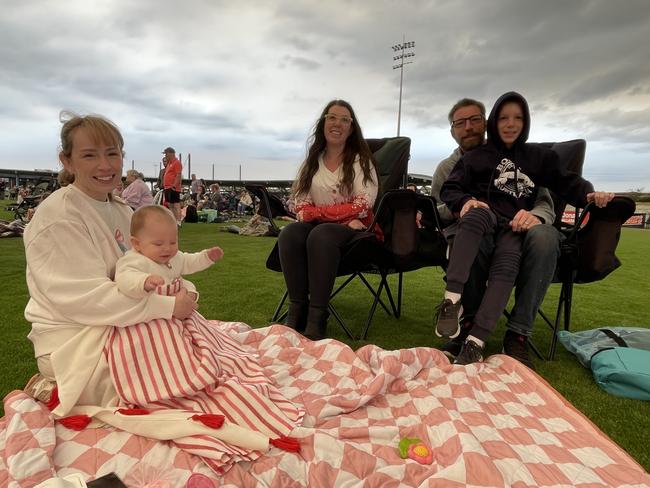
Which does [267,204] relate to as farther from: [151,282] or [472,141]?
[151,282]

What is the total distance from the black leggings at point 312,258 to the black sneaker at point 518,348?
0.99 m

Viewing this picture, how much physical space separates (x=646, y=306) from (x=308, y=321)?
320 cm

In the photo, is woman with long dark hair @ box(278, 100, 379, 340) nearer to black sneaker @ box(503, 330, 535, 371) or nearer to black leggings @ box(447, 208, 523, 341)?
black leggings @ box(447, 208, 523, 341)

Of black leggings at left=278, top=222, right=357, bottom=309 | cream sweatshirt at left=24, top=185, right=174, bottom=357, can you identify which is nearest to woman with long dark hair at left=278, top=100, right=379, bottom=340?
black leggings at left=278, top=222, right=357, bottom=309

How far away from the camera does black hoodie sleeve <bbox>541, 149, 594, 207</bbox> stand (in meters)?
2.35

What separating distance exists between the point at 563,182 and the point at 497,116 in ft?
1.77

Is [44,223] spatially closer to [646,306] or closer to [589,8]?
[646,306]

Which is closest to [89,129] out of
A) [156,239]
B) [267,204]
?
[156,239]

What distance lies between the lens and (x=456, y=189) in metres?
2.52

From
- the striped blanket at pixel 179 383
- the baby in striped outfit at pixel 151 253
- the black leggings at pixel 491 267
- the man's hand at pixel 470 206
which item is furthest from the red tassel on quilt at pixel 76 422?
the man's hand at pixel 470 206

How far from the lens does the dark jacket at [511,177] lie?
240cm

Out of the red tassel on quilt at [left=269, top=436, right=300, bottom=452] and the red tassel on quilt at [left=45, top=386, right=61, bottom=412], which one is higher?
the red tassel on quilt at [left=45, top=386, right=61, bottom=412]

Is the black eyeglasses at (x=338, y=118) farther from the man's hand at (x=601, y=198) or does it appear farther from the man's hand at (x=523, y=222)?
the man's hand at (x=601, y=198)

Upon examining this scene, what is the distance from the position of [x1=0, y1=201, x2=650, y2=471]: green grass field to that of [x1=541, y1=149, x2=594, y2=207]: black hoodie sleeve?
2.93ft
